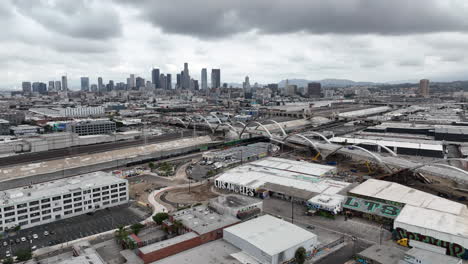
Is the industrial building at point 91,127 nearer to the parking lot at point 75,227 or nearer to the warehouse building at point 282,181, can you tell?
the warehouse building at point 282,181

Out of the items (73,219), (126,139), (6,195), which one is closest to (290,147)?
(126,139)

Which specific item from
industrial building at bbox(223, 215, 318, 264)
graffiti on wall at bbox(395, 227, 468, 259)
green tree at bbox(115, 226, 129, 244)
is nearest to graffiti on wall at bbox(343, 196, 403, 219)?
graffiti on wall at bbox(395, 227, 468, 259)

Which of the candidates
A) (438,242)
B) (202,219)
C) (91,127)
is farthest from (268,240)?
(91,127)

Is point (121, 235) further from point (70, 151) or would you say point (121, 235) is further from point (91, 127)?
point (91, 127)

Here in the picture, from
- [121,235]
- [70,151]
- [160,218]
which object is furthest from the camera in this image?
[70,151]

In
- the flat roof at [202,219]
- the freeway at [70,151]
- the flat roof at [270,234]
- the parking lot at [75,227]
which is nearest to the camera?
the flat roof at [270,234]

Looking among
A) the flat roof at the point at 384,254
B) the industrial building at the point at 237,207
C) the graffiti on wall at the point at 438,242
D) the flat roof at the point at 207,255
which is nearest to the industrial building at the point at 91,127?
the industrial building at the point at 237,207

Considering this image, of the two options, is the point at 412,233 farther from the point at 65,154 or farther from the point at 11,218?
the point at 65,154
